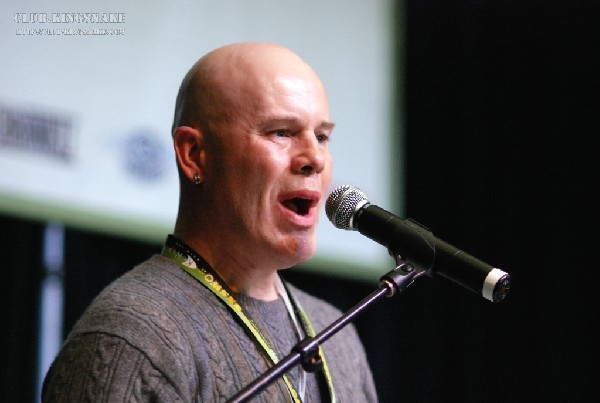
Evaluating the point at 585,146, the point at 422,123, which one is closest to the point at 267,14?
the point at 422,123

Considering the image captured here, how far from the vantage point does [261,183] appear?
1773 mm

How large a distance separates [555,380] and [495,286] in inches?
94.6

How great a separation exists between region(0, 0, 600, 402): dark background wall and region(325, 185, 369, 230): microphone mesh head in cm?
194

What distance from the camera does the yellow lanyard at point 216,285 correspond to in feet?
5.80

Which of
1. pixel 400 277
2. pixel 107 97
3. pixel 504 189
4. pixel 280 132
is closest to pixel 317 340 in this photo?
pixel 400 277

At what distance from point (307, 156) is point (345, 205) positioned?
0.74 ft

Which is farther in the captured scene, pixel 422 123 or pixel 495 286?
pixel 422 123

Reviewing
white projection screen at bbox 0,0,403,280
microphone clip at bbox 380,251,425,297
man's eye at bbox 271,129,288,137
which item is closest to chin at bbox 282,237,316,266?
man's eye at bbox 271,129,288,137

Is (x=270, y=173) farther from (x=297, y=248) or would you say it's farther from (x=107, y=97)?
(x=107, y=97)

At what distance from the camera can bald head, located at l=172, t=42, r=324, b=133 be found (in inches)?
71.6

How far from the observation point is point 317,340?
1.38 metres

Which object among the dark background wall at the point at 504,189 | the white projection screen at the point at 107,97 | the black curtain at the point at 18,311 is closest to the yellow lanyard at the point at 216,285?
the white projection screen at the point at 107,97

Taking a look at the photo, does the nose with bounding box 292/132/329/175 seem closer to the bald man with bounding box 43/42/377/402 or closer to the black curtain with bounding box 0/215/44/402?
the bald man with bounding box 43/42/377/402

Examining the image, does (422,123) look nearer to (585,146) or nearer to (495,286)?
(585,146)
